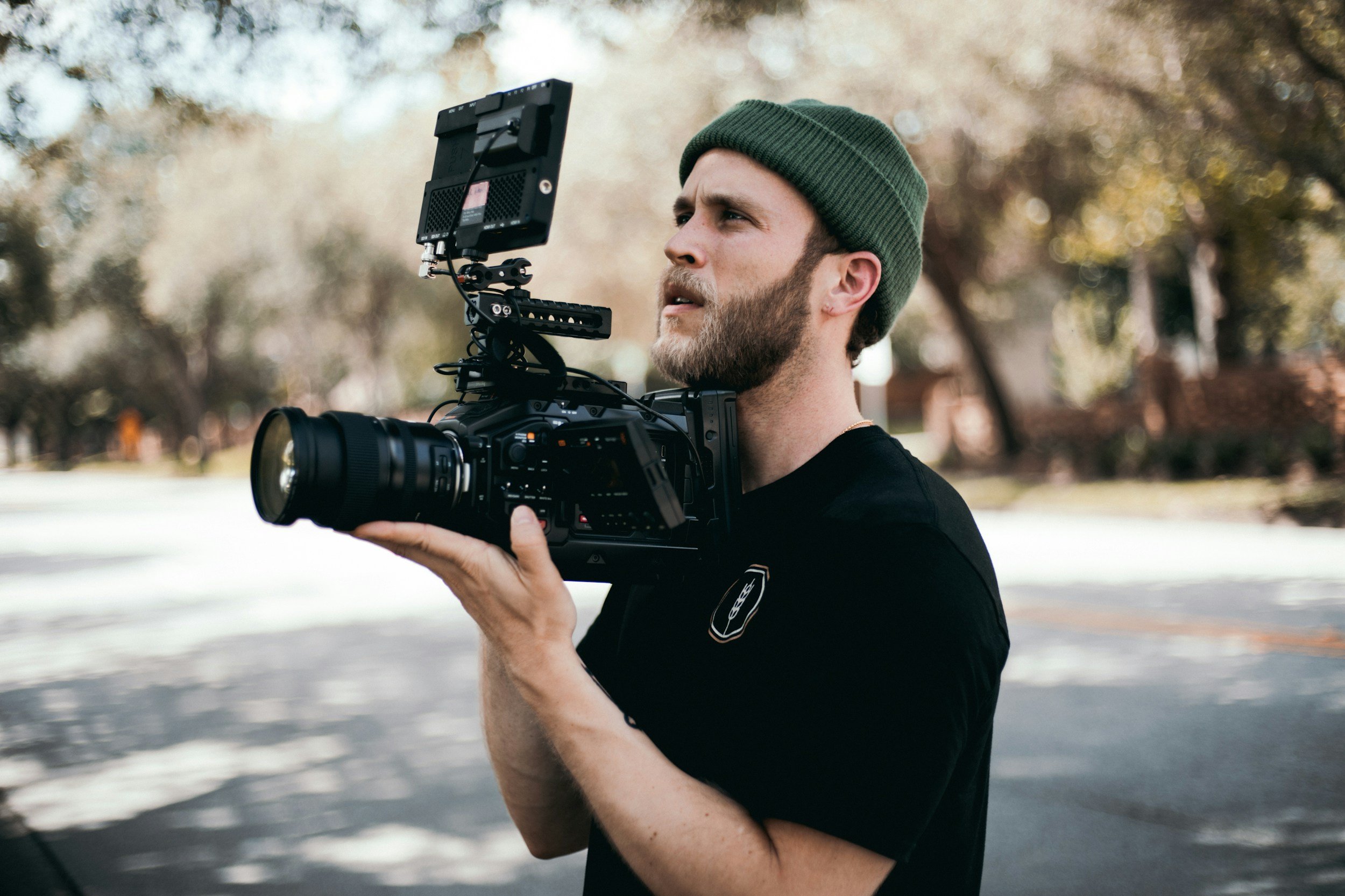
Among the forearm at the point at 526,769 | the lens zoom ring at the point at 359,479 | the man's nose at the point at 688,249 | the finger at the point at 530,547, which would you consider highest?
the man's nose at the point at 688,249

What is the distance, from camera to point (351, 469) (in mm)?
1336

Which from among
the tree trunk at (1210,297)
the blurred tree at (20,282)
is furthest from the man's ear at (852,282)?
the tree trunk at (1210,297)

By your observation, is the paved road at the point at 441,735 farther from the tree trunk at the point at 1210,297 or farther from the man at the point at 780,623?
the tree trunk at the point at 1210,297

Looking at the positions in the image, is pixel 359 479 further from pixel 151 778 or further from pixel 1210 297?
pixel 1210 297

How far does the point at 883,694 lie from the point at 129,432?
3173cm

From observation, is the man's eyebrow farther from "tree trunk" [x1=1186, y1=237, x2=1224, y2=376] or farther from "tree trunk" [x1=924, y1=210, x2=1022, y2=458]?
"tree trunk" [x1=1186, y1=237, x2=1224, y2=376]

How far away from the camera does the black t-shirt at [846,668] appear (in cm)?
122

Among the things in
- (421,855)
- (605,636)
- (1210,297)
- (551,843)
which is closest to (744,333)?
(605,636)

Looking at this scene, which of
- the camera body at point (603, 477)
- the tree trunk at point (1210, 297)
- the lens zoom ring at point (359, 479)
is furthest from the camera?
the tree trunk at point (1210, 297)

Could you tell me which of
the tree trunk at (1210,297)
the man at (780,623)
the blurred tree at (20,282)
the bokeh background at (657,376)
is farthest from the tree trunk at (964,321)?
the man at (780,623)

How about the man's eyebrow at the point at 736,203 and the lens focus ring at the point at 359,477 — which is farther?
the man's eyebrow at the point at 736,203

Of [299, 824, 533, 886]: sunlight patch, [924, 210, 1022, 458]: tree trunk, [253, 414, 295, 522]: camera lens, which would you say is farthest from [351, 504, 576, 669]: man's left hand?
[924, 210, 1022, 458]: tree trunk

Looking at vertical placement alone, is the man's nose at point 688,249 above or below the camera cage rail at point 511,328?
above

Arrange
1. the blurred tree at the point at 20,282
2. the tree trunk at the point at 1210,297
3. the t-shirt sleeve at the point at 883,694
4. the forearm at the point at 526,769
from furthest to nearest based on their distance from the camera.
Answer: the tree trunk at the point at 1210,297 → the blurred tree at the point at 20,282 → the forearm at the point at 526,769 → the t-shirt sleeve at the point at 883,694
